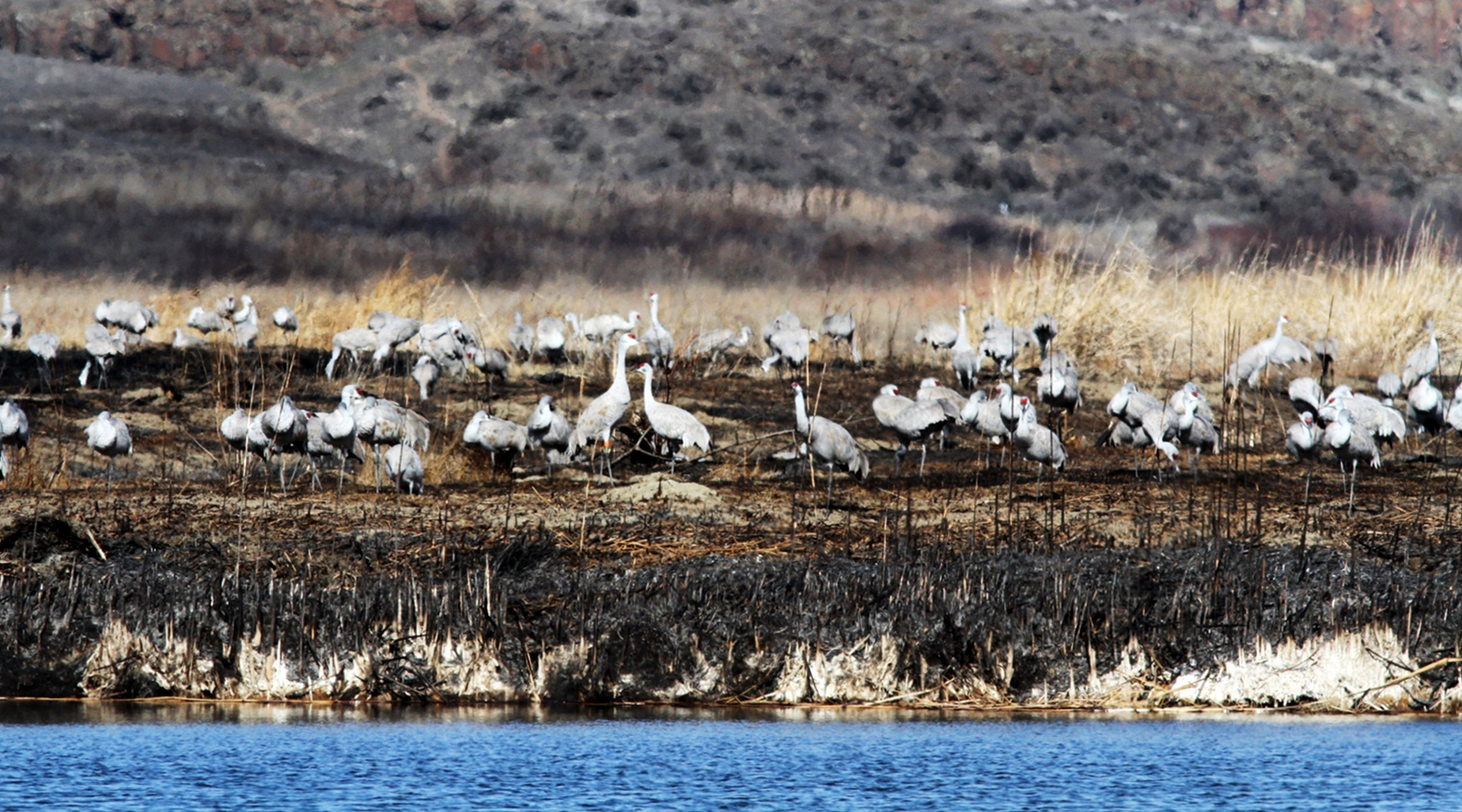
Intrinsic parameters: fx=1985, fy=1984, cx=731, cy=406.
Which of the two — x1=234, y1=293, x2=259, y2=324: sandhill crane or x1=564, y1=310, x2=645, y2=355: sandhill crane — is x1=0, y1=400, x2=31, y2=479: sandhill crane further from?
x1=564, y1=310, x2=645, y2=355: sandhill crane

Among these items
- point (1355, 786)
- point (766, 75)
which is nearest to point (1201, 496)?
point (1355, 786)

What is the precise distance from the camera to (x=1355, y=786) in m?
9.05

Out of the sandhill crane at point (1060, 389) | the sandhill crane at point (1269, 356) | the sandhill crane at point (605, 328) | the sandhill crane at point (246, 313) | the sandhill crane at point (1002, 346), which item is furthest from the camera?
the sandhill crane at point (605, 328)

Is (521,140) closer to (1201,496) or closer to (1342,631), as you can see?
(1201,496)

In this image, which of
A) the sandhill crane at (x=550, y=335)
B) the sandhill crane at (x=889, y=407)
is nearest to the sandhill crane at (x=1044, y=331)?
the sandhill crane at (x=550, y=335)

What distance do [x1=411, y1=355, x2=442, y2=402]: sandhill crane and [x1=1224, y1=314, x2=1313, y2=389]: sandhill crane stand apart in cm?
966

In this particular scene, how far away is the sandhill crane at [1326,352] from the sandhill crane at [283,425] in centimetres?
1237

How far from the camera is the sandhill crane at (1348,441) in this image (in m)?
16.2

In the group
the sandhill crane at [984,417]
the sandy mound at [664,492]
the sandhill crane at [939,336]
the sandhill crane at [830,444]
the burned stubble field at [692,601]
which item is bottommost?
the burned stubble field at [692,601]

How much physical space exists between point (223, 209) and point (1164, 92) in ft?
114

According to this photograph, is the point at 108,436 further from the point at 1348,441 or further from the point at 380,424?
the point at 1348,441

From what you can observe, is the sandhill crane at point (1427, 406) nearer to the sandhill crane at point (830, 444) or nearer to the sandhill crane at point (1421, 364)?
the sandhill crane at point (1421, 364)

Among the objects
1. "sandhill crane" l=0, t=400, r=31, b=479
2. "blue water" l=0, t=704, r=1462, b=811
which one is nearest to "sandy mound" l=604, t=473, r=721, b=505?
"blue water" l=0, t=704, r=1462, b=811

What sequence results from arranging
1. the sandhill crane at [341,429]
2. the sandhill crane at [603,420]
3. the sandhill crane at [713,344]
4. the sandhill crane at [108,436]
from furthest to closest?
the sandhill crane at [713,344], the sandhill crane at [603,420], the sandhill crane at [108,436], the sandhill crane at [341,429]
